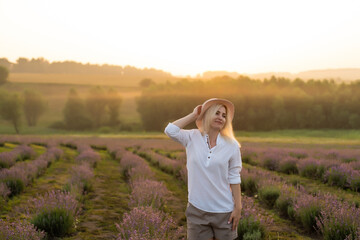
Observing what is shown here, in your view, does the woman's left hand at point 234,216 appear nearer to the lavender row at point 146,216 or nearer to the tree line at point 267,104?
the lavender row at point 146,216

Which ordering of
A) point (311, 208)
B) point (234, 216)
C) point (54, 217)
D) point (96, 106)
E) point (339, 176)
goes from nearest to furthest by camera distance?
point (234, 216) < point (54, 217) < point (311, 208) < point (339, 176) < point (96, 106)

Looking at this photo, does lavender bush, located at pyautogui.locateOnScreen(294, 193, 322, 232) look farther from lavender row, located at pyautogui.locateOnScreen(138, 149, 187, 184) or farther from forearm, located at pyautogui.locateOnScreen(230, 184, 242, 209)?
lavender row, located at pyautogui.locateOnScreen(138, 149, 187, 184)

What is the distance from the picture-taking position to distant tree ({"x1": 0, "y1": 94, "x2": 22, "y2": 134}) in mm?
62688

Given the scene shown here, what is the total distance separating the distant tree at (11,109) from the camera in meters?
62.7

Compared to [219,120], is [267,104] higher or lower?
lower

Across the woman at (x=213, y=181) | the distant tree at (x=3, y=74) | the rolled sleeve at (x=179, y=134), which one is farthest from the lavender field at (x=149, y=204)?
the distant tree at (x=3, y=74)

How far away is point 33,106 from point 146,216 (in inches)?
3055

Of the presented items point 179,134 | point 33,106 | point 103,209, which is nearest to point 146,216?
point 179,134

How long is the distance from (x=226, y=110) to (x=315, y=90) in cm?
7203

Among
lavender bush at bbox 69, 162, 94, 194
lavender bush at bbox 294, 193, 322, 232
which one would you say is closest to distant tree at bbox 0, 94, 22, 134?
lavender bush at bbox 69, 162, 94, 194

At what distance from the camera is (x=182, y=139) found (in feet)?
10.1

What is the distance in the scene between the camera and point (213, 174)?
2863 millimetres

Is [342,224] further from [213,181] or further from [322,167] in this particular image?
[322,167]

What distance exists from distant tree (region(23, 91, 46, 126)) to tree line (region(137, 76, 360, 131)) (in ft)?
80.2
